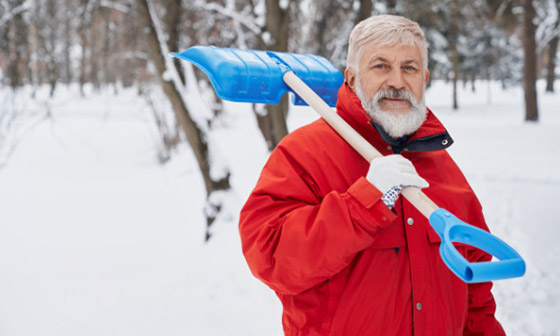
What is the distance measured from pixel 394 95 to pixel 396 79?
0.19 feet

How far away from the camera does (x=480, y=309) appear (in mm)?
1650

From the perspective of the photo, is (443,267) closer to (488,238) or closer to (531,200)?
(488,238)

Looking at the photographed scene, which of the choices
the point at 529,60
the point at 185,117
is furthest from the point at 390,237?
the point at 529,60

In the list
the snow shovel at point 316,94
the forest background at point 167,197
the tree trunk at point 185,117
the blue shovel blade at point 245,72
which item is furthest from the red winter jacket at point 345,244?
the tree trunk at point 185,117

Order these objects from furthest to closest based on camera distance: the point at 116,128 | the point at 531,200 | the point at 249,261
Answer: the point at 116,128 < the point at 531,200 < the point at 249,261

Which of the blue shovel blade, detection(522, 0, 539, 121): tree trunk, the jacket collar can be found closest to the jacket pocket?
the jacket collar

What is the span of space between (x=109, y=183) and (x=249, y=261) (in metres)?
9.15

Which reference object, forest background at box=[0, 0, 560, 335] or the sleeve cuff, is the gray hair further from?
forest background at box=[0, 0, 560, 335]

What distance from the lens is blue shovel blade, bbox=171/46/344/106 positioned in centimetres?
184

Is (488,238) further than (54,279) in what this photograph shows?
No

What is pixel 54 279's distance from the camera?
15.1 ft

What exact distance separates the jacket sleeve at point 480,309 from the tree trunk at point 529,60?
12.3 m

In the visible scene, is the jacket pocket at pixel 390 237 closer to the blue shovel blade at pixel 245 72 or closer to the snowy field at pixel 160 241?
the blue shovel blade at pixel 245 72

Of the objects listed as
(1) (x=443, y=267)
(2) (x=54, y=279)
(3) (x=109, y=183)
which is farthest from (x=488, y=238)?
(3) (x=109, y=183)
